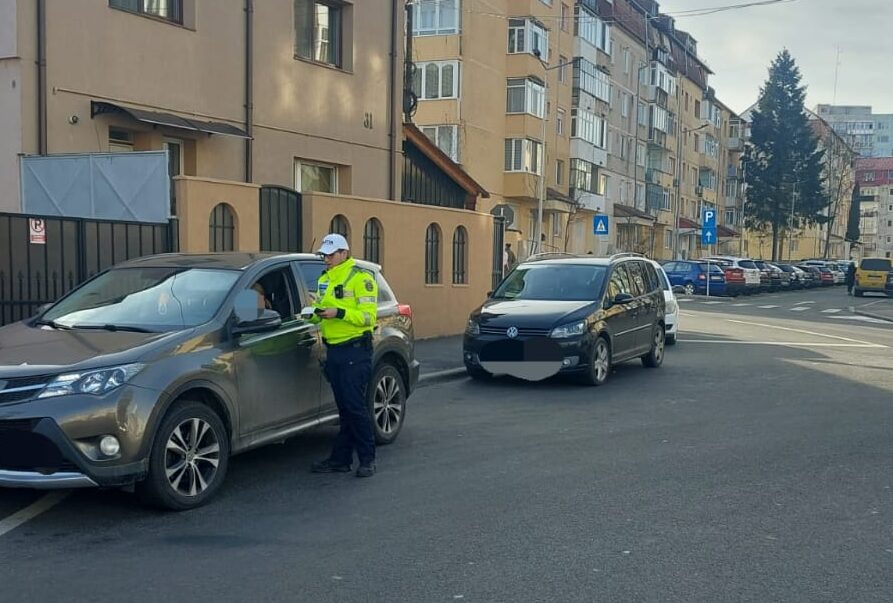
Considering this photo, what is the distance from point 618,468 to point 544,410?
280cm

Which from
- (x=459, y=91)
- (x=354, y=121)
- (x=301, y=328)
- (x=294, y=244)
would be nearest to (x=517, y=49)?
(x=459, y=91)

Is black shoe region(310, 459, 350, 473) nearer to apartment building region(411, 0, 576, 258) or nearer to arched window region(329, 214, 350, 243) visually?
arched window region(329, 214, 350, 243)

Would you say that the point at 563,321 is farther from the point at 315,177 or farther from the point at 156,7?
the point at 156,7

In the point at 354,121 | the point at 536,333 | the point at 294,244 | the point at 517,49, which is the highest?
the point at 517,49

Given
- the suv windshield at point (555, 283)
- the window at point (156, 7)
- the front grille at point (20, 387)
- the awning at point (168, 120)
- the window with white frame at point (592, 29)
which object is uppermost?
the window with white frame at point (592, 29)

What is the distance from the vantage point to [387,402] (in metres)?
8.15

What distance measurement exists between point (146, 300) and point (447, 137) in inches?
1257

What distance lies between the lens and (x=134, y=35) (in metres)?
13.2

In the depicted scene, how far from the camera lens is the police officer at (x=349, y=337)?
6793 millimetres

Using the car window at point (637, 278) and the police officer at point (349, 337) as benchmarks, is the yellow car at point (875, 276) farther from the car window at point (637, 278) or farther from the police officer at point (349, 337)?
the police officer at point (349, 337)

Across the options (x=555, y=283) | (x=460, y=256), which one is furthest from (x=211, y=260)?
(x=460, y=256)

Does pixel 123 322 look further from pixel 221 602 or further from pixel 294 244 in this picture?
pixel 294 244

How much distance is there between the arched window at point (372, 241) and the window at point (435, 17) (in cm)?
2398

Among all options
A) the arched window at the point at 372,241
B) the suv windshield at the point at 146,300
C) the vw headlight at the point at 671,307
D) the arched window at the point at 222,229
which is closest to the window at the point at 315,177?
Answer: the arched window at the point at 372,241
